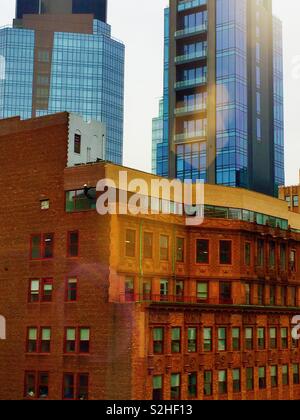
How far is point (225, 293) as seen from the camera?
68562mm

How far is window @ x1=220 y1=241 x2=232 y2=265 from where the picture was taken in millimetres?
68500

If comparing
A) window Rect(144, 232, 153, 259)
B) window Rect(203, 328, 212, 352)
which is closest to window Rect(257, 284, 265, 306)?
window Rect(203, 328, 212, 352)

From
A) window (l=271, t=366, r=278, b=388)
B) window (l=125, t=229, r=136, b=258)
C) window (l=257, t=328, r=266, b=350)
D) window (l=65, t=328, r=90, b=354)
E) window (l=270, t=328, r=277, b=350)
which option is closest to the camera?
window (l=65, t=328, r=90, b=354)

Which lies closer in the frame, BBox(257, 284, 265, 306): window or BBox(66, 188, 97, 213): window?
BBox(66, 188, 97, 213): window

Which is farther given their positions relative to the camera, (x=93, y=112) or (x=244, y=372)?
(x=93, y=112)

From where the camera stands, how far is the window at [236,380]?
214ft

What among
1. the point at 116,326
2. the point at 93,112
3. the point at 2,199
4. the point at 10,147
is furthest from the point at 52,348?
the point at 93,112

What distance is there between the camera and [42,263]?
Answer: 208 ft

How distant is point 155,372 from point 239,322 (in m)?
12.2

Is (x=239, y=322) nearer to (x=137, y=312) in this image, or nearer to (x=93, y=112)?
(x=137, y=312)

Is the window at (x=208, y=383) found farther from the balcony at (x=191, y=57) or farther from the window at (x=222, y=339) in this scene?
the balcony at (x=191, y=57)

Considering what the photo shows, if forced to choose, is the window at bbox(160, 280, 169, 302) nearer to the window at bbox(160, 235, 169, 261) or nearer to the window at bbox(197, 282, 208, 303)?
the window at bbox(160, 235, 169, 261)
